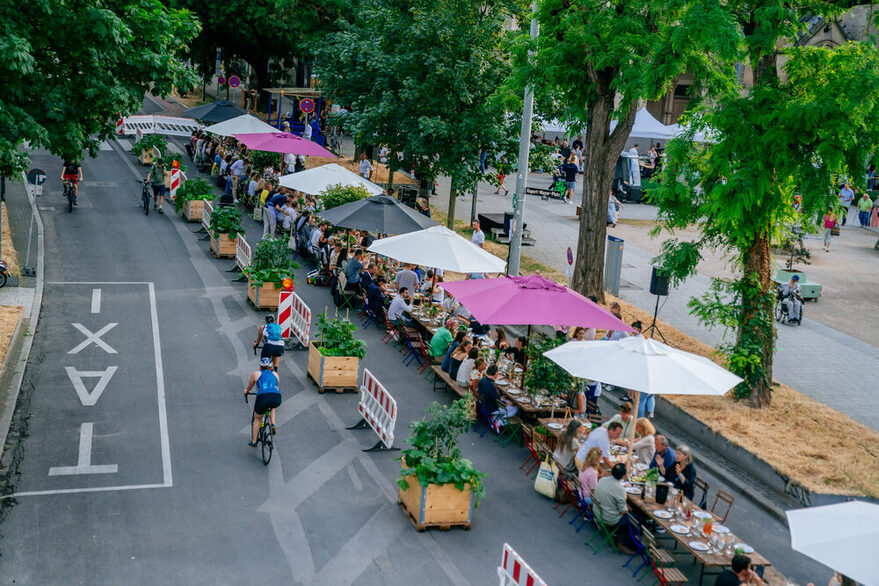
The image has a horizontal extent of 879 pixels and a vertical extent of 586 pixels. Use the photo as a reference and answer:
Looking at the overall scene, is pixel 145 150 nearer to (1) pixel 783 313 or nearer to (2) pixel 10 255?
(2) pixel 10 255

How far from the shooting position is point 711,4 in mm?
15883

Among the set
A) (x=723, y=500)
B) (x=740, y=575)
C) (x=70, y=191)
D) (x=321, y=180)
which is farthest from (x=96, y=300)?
(x=740, y=575)

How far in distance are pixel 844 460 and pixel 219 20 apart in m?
38.3

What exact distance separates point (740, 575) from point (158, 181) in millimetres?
25074

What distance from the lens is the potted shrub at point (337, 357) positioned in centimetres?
1747

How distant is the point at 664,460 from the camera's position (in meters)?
13.4

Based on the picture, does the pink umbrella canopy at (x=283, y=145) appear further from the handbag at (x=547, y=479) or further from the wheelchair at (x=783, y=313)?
the handbag at (x=547, y=479)

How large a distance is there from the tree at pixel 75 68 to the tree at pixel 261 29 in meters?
25.3

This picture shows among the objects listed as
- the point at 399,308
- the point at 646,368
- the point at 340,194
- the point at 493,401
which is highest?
the point at 340,194

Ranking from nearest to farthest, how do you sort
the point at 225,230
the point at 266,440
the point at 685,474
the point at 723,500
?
the point at 685,474 < the point at 723,500 < the point at 266,440 < the point at 225,230

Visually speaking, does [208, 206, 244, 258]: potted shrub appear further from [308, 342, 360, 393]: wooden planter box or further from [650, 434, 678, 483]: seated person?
[650, 434, 678, 483]: seated person

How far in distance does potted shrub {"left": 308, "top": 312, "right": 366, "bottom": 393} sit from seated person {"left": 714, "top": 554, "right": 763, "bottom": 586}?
8893 mm

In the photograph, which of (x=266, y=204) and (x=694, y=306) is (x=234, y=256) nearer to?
(x=266, y=204)

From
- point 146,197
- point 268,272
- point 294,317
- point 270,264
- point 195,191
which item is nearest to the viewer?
point 294,317
